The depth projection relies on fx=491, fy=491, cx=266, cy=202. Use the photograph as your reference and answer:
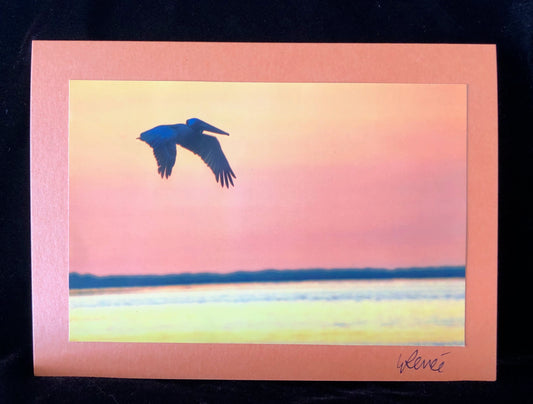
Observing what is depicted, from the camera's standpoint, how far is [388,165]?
3.30ft

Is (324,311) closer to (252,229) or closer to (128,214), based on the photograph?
(252,229)

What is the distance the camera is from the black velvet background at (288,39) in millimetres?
1052

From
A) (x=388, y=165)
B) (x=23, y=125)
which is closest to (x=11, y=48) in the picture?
(x=23, y=125)

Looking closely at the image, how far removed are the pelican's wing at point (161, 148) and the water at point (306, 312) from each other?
0.25 metres

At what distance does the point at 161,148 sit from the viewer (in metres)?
1.01

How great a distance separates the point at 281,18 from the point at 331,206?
0.42m

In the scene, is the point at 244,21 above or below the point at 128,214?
above
